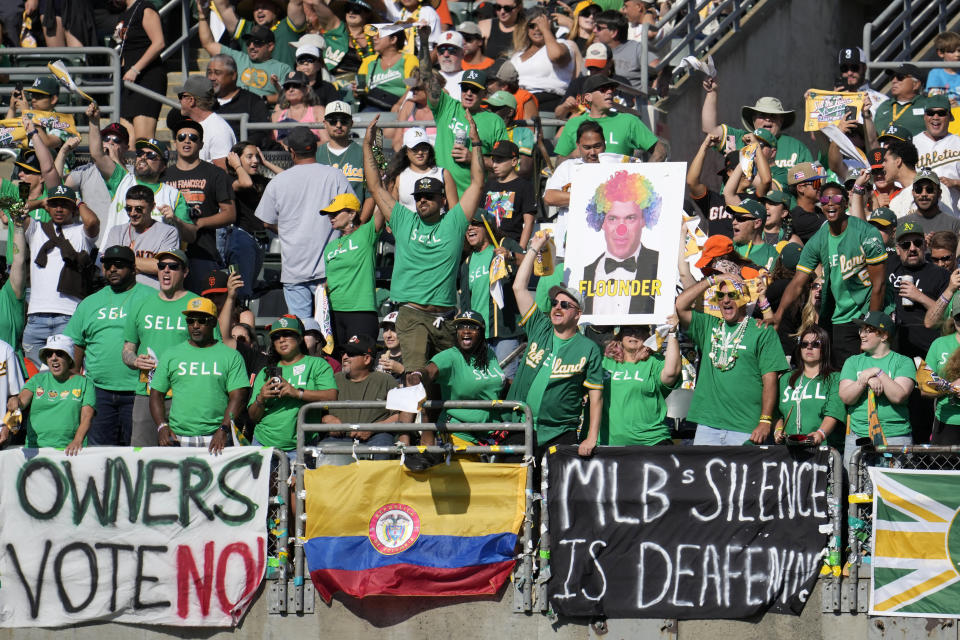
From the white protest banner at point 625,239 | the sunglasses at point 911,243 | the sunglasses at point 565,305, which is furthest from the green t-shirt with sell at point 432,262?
the sunglasses at point 911,243

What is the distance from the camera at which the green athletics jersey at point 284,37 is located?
18906mm

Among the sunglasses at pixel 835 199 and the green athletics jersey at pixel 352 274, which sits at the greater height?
the sunglasses at pixel 835 199

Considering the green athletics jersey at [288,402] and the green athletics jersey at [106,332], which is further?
the green athletics jersey at [106,332]

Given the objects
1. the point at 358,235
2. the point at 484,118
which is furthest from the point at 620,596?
the point at 484,118

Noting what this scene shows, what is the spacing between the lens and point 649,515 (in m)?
12.4

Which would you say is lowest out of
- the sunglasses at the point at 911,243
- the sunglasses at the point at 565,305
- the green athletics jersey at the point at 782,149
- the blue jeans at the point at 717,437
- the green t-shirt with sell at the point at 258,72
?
the blue jeans at the point at 717,437

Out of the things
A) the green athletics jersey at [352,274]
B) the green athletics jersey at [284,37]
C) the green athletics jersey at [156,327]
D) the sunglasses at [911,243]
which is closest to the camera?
the green athletics jersey at [156,327]

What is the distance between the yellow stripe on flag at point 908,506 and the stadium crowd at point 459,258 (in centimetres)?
46

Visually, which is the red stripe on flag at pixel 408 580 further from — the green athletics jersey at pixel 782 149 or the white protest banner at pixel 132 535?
the green athletics jersey at pixel 782 149

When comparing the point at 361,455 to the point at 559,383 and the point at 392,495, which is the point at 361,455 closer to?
the point at 392,495

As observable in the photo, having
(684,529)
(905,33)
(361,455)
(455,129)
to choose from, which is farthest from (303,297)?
(905,33)

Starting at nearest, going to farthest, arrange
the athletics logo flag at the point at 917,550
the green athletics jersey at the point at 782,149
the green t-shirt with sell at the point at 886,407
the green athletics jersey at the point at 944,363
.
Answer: the athletics logo flag at the point at 917,550, the green athletics jersey at the point at 944,363, the green t-shirt with sell at the point at 886,407, the green athletics jersey at the point at 782,149

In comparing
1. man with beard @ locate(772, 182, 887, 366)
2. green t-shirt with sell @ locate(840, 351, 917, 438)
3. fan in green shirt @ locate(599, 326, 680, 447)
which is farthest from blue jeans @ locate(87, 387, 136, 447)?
green t-shirt with sell @ locate(840, 351, 917, 438)

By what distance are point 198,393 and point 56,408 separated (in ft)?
3.96
